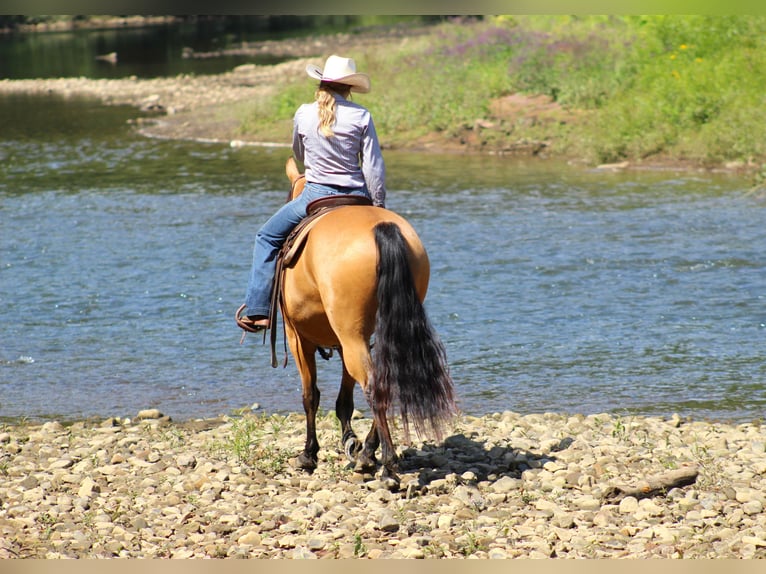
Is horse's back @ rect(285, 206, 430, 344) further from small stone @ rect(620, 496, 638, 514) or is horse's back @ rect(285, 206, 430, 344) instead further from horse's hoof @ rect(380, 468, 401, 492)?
small stone @ rect(620, 496, 638, 514)

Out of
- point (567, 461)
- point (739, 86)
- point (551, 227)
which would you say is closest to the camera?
point (567, 461)

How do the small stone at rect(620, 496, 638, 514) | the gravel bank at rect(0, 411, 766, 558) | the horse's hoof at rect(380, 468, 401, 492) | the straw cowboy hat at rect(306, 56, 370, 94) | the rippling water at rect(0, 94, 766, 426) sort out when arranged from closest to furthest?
the gravel bank at rect(0, 411, 766, 558), the small stone at rect(620, 496, 638, 514), the horse's hoof at rect(380, 468, 401, 492), the straw cowboy hat at rect(306, 56, 370, 94), the rippling water at rect(0, 94, 766, 426)

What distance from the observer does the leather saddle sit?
275 inches

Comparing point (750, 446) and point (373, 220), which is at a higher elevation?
point (373, 220)

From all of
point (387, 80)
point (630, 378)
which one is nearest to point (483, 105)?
point (387, 80)

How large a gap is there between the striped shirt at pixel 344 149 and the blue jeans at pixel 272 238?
7 centimetres

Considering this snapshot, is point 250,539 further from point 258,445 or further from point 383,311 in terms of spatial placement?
point 258,445

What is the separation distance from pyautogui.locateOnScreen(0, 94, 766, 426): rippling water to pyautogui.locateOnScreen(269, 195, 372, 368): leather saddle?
99.7 inches

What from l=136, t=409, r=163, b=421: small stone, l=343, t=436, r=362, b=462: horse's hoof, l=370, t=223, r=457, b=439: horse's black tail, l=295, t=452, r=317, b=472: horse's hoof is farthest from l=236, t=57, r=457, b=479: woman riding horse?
l=136, t=409, r=163, b=421: small stone

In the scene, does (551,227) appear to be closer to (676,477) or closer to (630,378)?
(630,378)

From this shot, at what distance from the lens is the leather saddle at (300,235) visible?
6992 mm

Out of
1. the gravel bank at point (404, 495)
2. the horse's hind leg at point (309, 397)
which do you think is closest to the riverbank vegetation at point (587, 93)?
the gravel bank at point (404, 495)

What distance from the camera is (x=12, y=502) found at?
6582 mm

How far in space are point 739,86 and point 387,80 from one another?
Answer: 1161 centimetres
